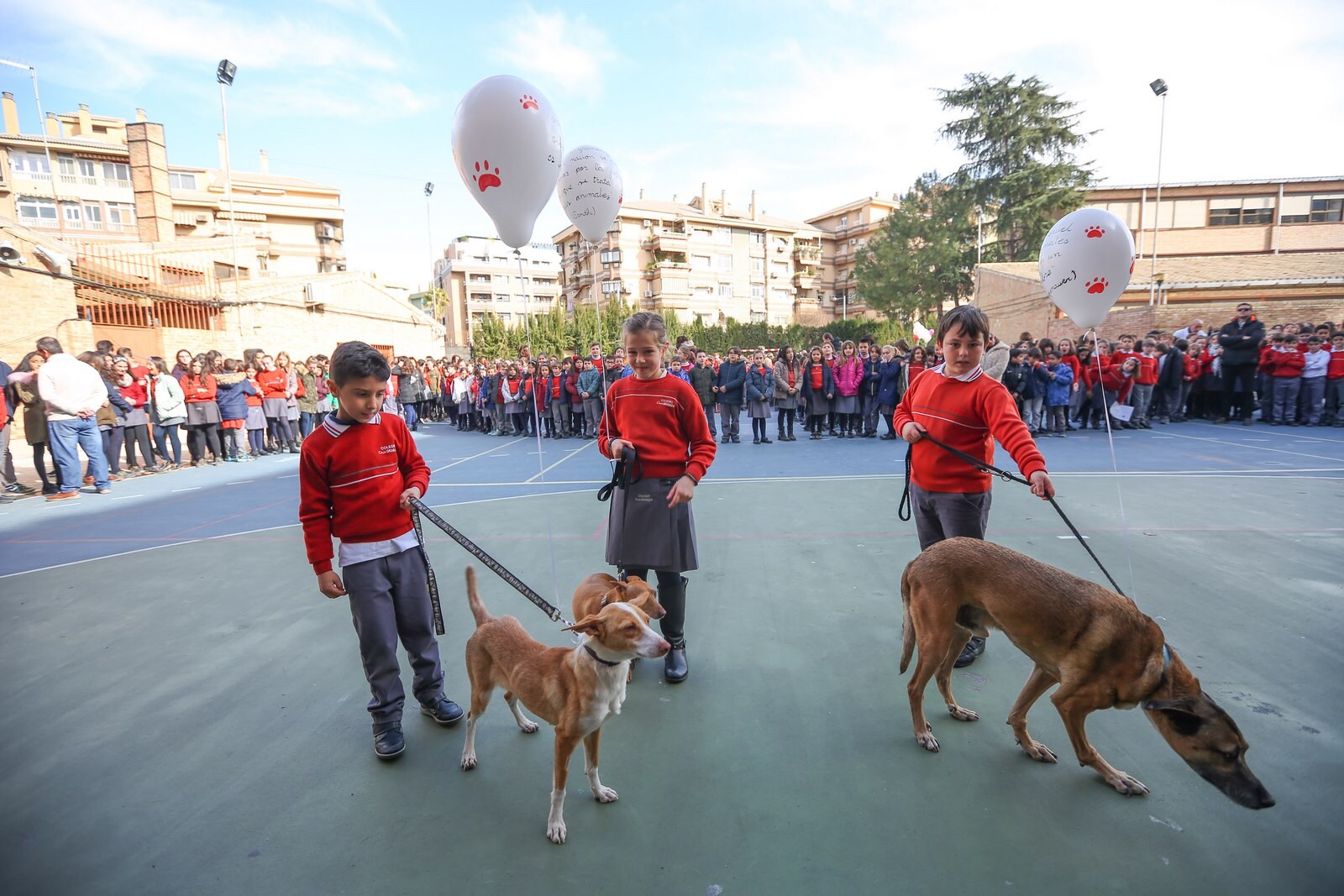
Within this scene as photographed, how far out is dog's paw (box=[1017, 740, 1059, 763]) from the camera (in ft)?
8.22

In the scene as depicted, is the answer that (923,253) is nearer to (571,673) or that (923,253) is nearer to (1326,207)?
(1326,207)

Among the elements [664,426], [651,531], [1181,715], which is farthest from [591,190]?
[1181,715]

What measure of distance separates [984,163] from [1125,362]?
28475 mm

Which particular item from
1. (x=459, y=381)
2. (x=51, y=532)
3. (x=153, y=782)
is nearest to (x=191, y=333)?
(x=459, y=381)

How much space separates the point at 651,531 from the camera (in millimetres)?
3191

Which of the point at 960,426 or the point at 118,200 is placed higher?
the point at 118,200

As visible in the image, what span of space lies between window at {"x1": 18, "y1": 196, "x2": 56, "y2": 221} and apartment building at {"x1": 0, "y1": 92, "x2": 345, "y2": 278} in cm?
5

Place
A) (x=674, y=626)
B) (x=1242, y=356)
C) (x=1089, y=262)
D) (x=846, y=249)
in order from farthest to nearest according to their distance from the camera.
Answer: (x=846, y=249) → (x=1242, y=356) → (x=1089, y=262) → (x=674, y=626)

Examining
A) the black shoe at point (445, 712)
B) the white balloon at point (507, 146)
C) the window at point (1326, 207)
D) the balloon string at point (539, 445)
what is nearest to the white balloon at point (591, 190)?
the balloon string at point (539, 445)

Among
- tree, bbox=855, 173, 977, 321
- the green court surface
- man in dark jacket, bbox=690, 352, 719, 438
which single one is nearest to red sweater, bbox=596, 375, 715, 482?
the green court surface

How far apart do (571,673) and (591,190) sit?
5.88 m

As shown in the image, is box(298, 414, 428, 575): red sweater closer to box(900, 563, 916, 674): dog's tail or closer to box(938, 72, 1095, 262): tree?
box(900, 563, 916, 674): dog's tail

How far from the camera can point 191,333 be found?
17.5 m

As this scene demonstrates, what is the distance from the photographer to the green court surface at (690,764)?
79.6 inches
